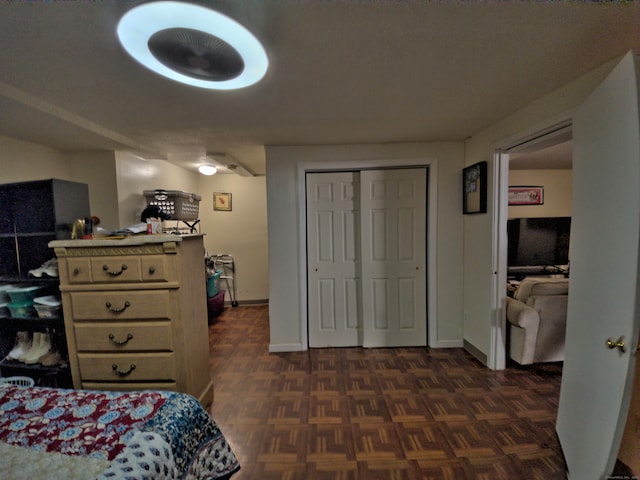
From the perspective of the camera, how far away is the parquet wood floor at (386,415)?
1.53m

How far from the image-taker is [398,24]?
3.68 ft

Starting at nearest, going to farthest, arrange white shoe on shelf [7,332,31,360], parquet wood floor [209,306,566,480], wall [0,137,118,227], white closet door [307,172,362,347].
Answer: parquet wood floor [209,306,566,480]
white shoe on shelf [7,332,31,360]
wall [0,137,118,227]
white closet door [307,172,362,347]

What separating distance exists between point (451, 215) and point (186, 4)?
9.31 ft

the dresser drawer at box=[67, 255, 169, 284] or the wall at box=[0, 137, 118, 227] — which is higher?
the wall at box=[0, 137, 118, 227]

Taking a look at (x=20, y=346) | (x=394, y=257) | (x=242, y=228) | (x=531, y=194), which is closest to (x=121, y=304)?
(x=20, y=346)

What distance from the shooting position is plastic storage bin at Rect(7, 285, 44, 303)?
72.7 inches

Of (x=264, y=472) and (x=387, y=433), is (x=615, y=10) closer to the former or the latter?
(x=387, y=433)

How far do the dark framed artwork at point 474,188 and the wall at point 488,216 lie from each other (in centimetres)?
6

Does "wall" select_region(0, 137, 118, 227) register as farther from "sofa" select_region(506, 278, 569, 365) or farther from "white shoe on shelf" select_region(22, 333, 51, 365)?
"sofa" select_region(506, 278, 569, 365)

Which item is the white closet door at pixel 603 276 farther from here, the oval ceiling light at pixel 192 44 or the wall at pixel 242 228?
the wall at pixel 242 228

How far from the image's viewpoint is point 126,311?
1.69 m

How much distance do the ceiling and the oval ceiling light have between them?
9 centimetres

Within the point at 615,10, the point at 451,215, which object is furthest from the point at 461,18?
the point at 451,215

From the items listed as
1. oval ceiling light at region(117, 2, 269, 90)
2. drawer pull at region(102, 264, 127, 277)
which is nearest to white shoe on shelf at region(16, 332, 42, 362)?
drawer pull at region(102, 264, 127, 277)
